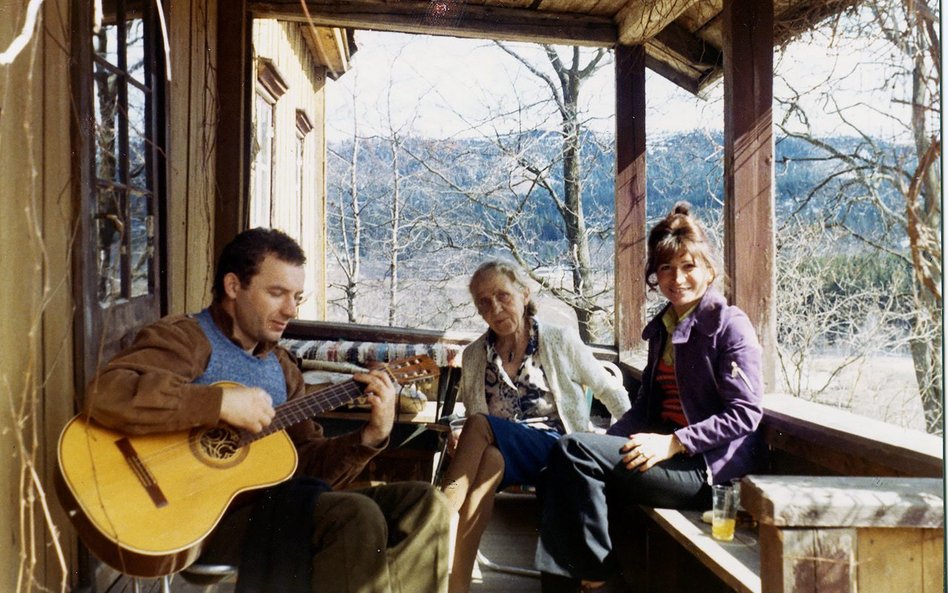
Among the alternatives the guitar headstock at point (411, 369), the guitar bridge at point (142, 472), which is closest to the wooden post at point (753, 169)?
the guitar headstock at point (411, 369)

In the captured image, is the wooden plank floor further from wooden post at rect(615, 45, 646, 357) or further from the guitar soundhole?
wooden post at rect(615, 45, 646, 357)

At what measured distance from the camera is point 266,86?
5250mm

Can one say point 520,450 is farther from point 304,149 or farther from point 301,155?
point 304,149

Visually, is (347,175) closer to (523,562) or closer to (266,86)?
(266,86)

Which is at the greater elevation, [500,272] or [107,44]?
[107,44]

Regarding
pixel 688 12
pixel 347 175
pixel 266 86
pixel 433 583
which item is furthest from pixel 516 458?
pixel 347 175

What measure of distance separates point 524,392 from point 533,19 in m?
2.23

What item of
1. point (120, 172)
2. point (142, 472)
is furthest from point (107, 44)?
point (142, 472)

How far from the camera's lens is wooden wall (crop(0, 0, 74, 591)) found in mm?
1714

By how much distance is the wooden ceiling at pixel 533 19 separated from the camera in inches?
164

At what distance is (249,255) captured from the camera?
2.12 metres

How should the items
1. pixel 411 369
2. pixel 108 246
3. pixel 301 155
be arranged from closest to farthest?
pixel 411 369 < pixel 108 246 < pixel 301 155

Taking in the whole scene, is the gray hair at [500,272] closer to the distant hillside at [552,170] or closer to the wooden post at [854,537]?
the wooden post at [854,537]

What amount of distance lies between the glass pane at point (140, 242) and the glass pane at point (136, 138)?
6cm
